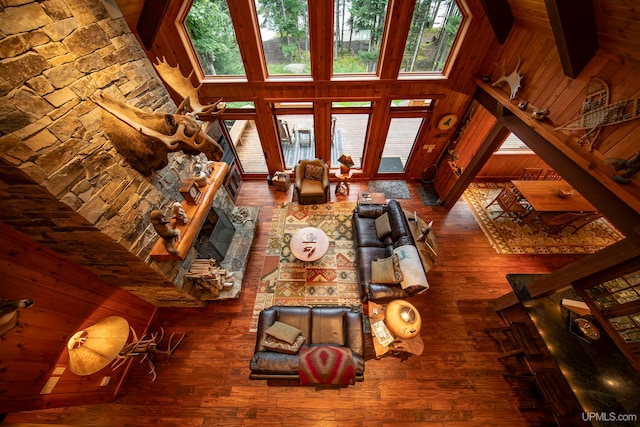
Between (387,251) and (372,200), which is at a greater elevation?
(372,200)

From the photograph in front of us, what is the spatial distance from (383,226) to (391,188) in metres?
2.14

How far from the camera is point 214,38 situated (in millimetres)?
4188

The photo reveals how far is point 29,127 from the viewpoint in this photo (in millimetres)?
1815

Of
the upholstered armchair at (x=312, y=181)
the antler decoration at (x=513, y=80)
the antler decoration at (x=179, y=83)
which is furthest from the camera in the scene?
the upholstered armchair at (x=312, y=181)

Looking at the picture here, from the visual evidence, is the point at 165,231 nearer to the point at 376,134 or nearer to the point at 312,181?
the point at 312,181

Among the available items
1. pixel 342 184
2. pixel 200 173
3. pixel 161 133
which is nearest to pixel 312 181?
pixel 342 184

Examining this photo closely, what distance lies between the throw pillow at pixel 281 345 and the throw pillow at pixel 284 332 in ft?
0.18

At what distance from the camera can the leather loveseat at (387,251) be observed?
3684 mm

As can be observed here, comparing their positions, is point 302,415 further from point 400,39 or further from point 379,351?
point 400,39

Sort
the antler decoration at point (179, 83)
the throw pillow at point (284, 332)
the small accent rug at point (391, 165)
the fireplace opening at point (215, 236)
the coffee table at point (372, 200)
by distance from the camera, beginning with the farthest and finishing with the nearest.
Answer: the small accent rug at point (391, 165) → the coffee table at point (372, 200) → the fireplace opening at point (215, 236) → the throw pillow at point (284, 332) → the antler decoration at point (179, 83)

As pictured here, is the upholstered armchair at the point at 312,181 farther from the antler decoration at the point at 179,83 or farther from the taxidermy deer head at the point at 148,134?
the taxidermy deer head at the point at 148,134

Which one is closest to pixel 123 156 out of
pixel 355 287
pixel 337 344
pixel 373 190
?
pixel 337 344

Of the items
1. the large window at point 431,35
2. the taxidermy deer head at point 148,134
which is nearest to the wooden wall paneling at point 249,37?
the taxidermy deer head at point 148,134

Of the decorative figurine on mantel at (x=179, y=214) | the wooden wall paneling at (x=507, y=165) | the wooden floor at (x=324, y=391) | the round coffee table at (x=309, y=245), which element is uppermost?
the wooden wall paneling at (x=507, y=165)
